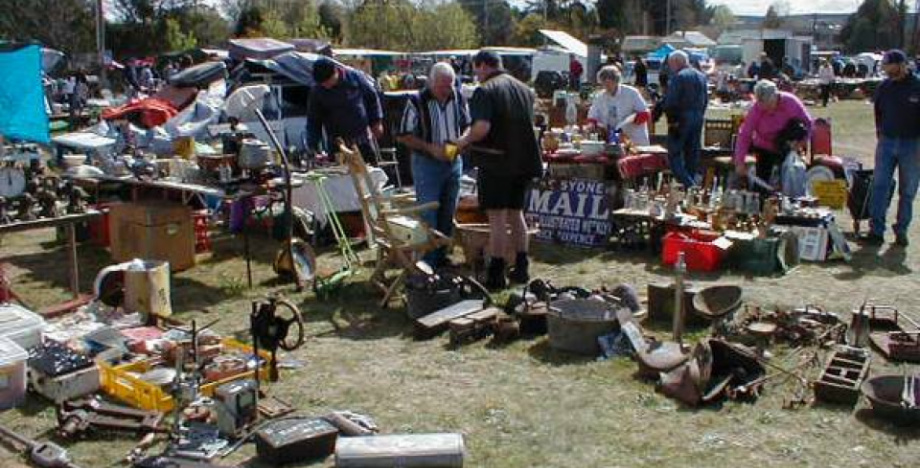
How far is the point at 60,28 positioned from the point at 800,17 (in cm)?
7490

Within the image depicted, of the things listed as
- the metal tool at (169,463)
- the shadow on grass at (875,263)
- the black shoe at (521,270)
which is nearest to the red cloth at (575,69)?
the shadow on grass at (875,263)

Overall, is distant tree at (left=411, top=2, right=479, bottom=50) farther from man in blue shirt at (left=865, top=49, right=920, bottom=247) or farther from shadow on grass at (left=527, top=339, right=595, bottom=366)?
shadow on grass at (left=527, top=339, right=595, bottom=366)

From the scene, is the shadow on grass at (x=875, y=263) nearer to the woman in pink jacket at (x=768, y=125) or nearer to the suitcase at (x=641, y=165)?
the woman in pink jacket at (x=768, y=125)

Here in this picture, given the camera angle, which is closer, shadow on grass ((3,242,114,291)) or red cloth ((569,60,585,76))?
shadow on grass ((3,242,114,291))

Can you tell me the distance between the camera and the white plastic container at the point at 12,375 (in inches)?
190

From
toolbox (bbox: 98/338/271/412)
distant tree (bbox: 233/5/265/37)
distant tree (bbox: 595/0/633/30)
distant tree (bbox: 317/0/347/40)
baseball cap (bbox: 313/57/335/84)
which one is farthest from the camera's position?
distant tree (bbox: 595/0/633/30)

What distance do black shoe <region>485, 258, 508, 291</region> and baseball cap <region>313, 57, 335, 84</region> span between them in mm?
2769

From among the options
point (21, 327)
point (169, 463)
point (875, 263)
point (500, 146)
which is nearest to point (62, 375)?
point (21, 327)

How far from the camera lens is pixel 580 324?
18.1 ft

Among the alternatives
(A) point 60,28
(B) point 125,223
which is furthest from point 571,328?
(A) point 60,28

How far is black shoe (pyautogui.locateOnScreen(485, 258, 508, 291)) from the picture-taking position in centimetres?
696

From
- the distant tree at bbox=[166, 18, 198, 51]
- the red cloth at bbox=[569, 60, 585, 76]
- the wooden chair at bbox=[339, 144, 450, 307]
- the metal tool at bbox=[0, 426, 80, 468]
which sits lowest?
the metal tool at bbox=[0, 426, 80, 468]

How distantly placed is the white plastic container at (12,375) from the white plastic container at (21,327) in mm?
295

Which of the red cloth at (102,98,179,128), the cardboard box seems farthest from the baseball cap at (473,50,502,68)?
the red cloth at (102,98,179,128)
